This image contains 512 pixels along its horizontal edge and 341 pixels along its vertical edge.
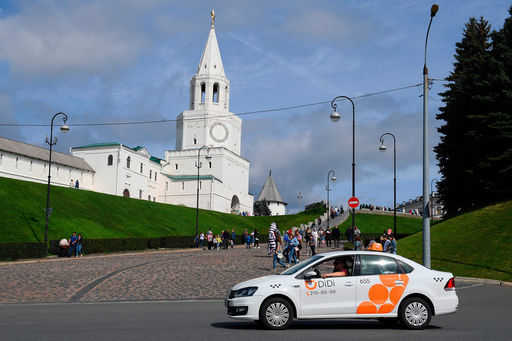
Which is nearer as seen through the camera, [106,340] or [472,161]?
[106,340]

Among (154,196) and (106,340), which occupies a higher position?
(154,196)

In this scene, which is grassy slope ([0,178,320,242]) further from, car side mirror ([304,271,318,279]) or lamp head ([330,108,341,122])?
Result: car side mirror ([304,271,318,279])

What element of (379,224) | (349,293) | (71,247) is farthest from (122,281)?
(379,224)

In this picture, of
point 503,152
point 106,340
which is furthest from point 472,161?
point 106,340

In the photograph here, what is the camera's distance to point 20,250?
3325 cm

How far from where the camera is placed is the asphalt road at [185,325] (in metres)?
9.48

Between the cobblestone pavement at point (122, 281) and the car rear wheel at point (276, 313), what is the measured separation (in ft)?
23.5

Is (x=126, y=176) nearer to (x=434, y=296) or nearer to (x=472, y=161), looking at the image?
(x=472, y=161)

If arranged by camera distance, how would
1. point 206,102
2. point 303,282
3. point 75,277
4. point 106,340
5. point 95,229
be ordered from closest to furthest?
point 106,340
point 303,282
point 75,277
point 95,229
point 206,102

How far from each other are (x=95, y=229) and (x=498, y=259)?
3649 centimetres

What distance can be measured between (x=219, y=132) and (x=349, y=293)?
102 meters

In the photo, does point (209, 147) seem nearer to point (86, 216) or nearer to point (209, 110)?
point (209, 110)

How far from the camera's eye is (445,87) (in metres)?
47.5

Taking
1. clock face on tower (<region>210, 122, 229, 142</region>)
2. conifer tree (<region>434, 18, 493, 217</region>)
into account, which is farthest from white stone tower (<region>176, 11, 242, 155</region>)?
conifer tree (<region>434, 18, 493, 217</region>)
